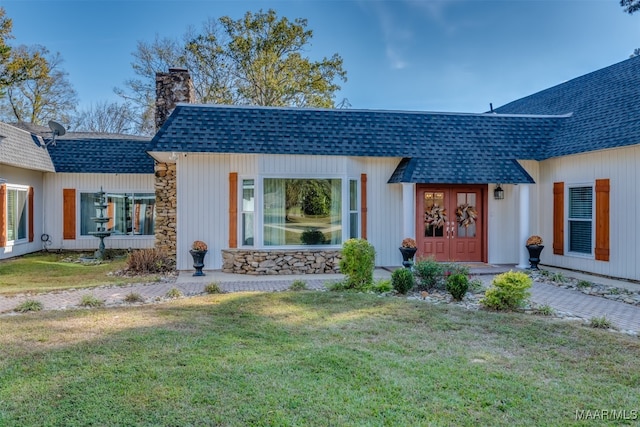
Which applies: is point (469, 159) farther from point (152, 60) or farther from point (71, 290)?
point (152, 60)

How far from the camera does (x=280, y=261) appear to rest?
1040cm

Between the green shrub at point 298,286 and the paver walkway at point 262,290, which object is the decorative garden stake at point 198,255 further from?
the green shrub at point 298,286

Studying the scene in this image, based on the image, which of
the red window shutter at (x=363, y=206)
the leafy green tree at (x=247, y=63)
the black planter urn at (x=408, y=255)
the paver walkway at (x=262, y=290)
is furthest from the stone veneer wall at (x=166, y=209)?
the leafy green tree at (x=247, y=63)

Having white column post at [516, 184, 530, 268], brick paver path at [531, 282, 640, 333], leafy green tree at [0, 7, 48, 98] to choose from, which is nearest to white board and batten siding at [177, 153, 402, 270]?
white column post at [516, 184, 530, 268]

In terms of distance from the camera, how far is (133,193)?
15688 millimetres

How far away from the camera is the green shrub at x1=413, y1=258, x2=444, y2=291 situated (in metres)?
8.05

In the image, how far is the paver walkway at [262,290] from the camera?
6648mm

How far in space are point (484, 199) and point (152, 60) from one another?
2132 centimetres

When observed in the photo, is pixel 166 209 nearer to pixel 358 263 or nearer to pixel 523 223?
pixel 358 263

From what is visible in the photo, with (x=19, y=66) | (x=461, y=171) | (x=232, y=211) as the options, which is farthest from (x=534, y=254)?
(x=19, y=66)

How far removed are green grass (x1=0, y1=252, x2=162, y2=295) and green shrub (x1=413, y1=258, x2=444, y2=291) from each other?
5.76 m

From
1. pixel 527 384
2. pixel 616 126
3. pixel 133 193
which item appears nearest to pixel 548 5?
pixel 616 126

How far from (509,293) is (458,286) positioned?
2.66 feet

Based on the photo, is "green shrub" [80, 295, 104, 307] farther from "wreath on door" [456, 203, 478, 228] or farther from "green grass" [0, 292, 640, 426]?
"wreath on door" [456, 203, 478, 228]
